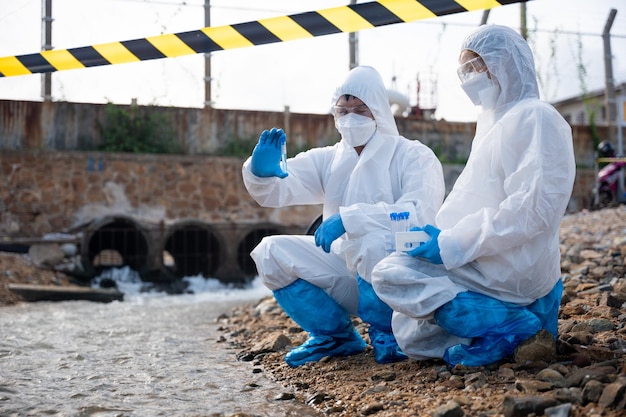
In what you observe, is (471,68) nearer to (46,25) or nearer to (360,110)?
(360,110)

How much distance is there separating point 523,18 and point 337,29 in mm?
9450

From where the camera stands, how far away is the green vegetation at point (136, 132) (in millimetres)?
9906

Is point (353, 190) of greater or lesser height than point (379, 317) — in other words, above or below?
above

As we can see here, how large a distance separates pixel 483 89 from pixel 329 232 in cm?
89

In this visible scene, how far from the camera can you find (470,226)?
2.55 meters

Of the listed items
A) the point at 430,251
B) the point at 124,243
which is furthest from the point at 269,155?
the point at 124,243

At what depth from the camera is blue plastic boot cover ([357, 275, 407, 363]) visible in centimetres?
303

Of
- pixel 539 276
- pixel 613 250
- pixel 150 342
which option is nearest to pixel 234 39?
pixel 150 342

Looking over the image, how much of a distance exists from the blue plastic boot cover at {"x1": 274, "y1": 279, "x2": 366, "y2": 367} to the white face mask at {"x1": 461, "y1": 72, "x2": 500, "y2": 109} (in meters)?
1.18

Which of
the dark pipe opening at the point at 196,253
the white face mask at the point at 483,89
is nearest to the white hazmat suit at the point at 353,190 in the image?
the white face mask at the point at 483,89

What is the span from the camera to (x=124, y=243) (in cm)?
956

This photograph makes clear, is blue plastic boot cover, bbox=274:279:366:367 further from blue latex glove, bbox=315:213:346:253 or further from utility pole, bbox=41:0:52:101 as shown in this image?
utility pole, bbox=41:0:52:101

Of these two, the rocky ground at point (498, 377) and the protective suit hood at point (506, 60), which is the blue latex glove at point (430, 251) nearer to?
the rocky ground at point (498, 377)

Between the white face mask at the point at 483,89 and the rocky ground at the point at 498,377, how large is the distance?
3.15 feet
